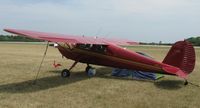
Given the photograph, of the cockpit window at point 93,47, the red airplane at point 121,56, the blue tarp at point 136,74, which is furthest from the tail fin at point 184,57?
the cockpit window at point 93,47

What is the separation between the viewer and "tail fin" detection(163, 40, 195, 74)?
531 inches

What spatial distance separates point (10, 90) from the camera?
38.8 feet

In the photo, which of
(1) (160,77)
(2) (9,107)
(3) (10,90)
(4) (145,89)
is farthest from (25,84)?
(1) (160,77)

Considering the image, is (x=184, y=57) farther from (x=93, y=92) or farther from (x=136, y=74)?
(x=93, y=92)

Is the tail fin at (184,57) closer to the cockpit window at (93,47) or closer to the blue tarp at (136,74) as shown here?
the blue tarp at (136,74)

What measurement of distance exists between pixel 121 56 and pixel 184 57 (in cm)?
280

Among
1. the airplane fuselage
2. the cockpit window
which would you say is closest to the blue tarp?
the airplane fuselage

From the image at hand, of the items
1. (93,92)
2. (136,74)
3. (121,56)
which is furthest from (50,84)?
(136,74)

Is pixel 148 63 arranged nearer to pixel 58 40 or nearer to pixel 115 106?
pixel 58 40

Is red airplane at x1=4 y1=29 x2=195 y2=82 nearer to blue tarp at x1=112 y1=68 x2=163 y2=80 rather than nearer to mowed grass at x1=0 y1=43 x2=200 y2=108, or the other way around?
mowed grass at x1=0 y1=43 x2=200 y2=108

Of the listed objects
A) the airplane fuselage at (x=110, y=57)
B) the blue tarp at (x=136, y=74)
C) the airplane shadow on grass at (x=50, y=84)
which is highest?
the airplane fuselage at (x=110, y=57)

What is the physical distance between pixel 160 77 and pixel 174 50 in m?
1.96

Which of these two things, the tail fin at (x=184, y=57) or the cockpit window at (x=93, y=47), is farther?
the cockpit window at (x=93, y=47)

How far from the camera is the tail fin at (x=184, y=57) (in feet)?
44.2
